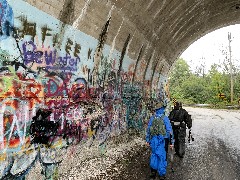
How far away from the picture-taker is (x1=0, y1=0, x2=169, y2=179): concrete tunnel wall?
11.7 feet

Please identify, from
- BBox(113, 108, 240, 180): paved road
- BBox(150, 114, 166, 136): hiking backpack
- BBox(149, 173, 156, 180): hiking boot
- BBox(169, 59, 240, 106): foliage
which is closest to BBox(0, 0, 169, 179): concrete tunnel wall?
BBox(113, 108, 240, 180): paved road

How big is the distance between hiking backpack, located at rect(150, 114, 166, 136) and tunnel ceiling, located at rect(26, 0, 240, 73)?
213 cm

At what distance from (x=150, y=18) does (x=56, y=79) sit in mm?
3711

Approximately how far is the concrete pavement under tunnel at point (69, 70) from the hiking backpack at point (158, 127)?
4.41ft

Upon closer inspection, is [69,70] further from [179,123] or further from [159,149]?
[179,123]

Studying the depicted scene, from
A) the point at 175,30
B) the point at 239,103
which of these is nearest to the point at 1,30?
the point at 175,30

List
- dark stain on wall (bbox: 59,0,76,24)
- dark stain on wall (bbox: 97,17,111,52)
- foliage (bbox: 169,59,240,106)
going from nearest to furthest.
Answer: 1. dark stain on wall (bbox: 59,0,76,24)
2. dark stain on wall (bbox: 97,17,111,52)
3. foliage (bbox: 169,59,240,106)

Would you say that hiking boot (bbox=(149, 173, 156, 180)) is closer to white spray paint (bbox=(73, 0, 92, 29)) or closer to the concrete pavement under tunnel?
the concrete pavement under tunnel

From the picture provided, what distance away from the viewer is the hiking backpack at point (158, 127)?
539cm

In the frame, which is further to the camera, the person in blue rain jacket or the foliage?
the foliage

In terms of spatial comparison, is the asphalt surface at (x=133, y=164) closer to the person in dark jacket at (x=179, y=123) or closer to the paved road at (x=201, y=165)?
the paved road at (x=201, y=165)

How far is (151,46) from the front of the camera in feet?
29.0

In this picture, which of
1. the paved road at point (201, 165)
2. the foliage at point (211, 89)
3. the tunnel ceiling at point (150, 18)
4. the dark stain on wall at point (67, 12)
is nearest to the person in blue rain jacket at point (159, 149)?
Answer: the paved road at point (201, 165)

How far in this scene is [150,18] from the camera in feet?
23.7
